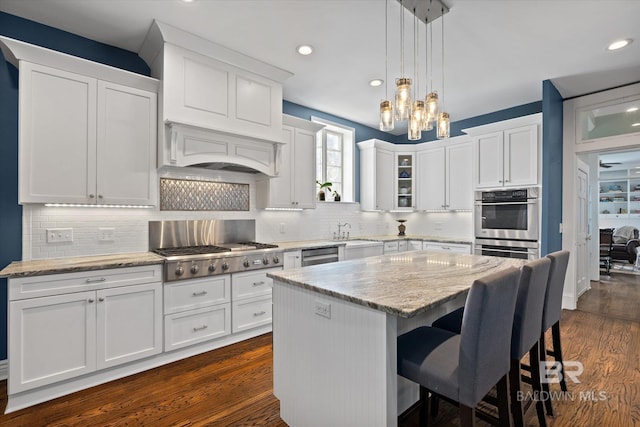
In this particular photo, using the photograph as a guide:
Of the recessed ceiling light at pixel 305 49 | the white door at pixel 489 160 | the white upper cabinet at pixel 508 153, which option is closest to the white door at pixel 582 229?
the white upper cabinet at pixel 508 153

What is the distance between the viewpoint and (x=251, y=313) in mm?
3256

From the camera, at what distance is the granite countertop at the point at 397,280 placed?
56.1 inches

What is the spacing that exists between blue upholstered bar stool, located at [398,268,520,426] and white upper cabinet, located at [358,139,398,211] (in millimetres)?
3816

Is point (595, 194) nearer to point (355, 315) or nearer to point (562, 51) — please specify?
point (562, 51)

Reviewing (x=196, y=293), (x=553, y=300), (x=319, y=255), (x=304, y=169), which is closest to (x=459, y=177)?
(x=304, y=169)

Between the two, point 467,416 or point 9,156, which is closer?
point 467,416

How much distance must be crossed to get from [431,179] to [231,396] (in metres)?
4.48

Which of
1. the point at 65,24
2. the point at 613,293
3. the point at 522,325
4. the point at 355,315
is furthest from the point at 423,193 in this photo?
the point at 65,24

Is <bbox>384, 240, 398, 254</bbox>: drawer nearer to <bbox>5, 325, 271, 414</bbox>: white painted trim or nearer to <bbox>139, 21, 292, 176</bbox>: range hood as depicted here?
<bbox>139, 21, 292, 176</bbox>: range hood

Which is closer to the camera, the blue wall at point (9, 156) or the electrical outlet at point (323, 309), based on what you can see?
the electrical outlet at point (323, 309)

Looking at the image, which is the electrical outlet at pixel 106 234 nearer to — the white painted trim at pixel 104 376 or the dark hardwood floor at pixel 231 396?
the white painted trim at pixel 104 376

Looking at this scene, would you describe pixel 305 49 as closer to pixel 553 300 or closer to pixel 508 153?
pixel 553 300

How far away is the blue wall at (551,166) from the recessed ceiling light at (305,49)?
2861 millimetres

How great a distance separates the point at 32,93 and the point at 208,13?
1.44 m
